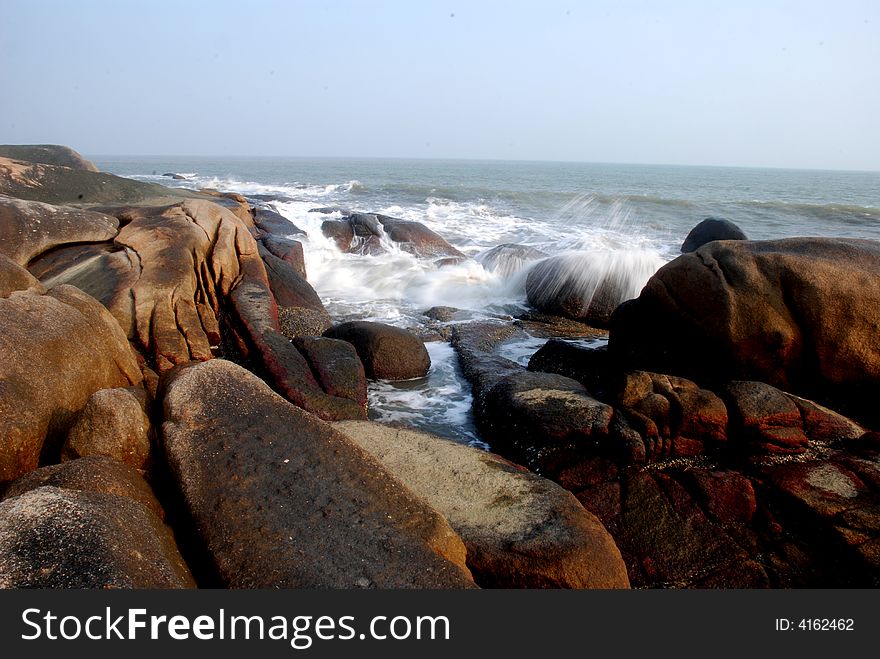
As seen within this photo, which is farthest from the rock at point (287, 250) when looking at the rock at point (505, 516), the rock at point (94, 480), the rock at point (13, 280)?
the rock at point (94, 480)

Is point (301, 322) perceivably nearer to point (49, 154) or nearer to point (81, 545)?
point (81, 545)

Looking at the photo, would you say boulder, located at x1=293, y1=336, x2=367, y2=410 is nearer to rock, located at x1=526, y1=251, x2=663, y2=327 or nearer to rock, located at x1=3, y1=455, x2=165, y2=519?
rock, located at x1=3, y1=455, x2=165, y2=519

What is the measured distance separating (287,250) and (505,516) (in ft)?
21.3

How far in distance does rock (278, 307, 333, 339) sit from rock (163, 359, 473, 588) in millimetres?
2976

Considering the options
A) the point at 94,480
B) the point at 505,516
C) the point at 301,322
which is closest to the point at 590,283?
the point at 301,322

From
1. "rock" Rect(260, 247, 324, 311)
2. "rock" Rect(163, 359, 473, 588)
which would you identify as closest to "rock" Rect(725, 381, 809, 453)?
"rock" Rect(163, 359, 473, 588)

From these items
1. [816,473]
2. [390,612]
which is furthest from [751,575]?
[390,612]

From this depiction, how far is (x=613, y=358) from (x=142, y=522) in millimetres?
4591

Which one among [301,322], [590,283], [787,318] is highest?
[787,318]

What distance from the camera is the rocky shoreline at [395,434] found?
7.08 ft

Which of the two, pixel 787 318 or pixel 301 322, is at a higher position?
pixel 787 318

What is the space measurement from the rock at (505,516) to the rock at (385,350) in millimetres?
1995

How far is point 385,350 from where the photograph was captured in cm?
578

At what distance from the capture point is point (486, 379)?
5.46 metres
